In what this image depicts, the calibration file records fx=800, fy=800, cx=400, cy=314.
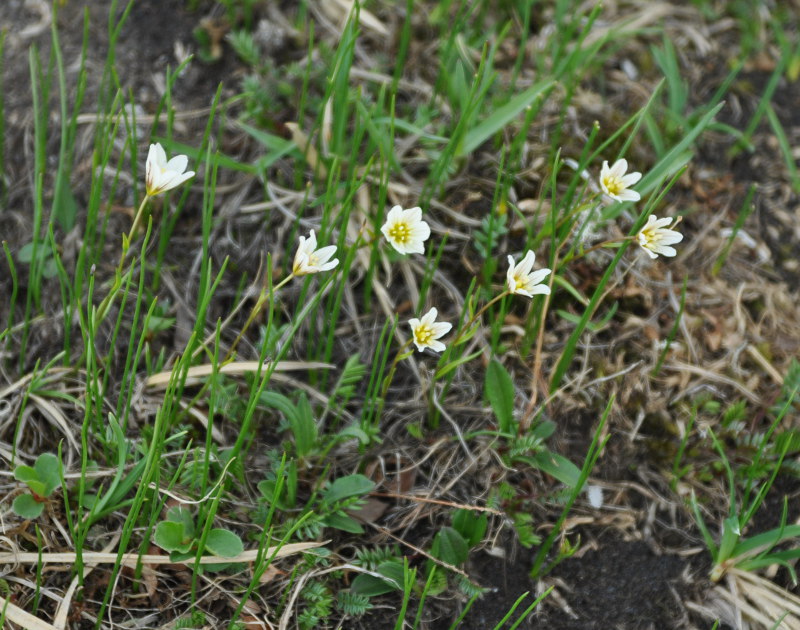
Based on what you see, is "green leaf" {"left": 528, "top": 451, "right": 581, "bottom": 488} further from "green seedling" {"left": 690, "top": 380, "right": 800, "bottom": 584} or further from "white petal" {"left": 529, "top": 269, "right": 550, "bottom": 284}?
"white petal" {"left": 529, "top": 269, "right": 550, "bottom": 284}

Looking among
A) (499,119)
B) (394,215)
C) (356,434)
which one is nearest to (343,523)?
(356,434)

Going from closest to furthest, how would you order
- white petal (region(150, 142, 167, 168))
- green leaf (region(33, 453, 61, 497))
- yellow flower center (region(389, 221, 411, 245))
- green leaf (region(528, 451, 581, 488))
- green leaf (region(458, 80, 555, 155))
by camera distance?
white petal (region(150, 142, 167, 168)) → green leaf (region(33, 453, 61, 497)) → yellow flower center (region(389, 221, 411, 245)) → green leaf (region(528, 451, 581, 488)) → green leaf (region(458, 80, 555, 155))

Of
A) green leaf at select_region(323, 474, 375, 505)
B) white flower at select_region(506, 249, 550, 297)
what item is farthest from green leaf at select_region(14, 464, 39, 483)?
white flower at select_region(506, 249, 550, 297)

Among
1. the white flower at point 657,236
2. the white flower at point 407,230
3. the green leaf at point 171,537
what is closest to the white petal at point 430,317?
the white flower at point 407,230

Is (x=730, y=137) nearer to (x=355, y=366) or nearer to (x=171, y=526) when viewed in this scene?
(x=355, y=366)

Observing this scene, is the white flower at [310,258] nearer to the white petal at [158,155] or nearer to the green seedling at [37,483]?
the white petal at [158,155]

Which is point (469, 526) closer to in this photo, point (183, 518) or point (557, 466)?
point (557, 466)
